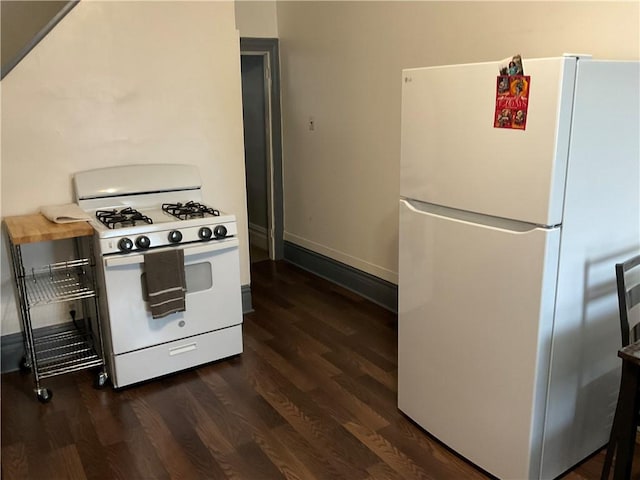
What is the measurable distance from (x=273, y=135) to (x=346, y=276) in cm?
147

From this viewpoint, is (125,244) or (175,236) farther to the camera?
(175,236)

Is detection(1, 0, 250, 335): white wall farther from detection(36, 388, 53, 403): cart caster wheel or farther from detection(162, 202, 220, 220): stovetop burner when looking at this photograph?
detection(36, 388, 53, 403): cart caster wheel

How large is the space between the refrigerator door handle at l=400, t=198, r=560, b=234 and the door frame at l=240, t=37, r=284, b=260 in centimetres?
275

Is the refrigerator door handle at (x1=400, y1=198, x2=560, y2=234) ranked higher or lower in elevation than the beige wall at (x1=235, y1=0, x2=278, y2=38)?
lower

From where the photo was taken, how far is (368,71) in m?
3.85

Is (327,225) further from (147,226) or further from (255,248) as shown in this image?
(147,226)

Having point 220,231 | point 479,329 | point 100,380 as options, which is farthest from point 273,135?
point 479,329

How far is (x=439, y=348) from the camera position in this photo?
2375 mm

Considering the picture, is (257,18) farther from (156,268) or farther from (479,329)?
(479,329)

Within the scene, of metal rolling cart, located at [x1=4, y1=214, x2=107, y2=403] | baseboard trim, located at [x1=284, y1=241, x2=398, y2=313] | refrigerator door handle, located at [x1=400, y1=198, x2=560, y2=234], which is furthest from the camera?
baseboard trim, located at [x1=284, y1=241, x2=398, y2=313]

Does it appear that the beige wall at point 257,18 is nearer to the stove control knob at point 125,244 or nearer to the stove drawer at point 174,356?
the stove control knob at point 125,244

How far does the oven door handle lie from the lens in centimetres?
277

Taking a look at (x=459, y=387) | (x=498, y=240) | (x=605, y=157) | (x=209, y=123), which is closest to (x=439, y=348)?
(x=459, y=387)

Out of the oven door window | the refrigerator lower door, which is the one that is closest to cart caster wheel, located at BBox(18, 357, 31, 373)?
the oven door window
